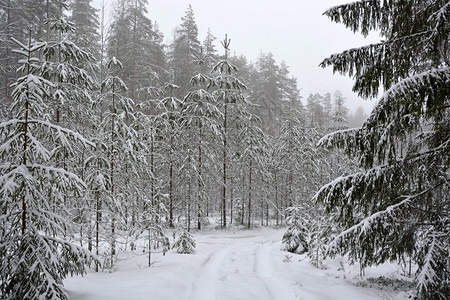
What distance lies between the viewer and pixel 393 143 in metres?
6.06

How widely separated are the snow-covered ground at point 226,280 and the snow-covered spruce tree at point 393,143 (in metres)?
3.38

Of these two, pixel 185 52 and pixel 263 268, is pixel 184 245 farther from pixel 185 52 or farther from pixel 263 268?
pixel 185 52

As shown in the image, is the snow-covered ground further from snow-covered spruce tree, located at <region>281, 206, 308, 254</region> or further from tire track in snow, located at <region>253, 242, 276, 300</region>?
Answer: snow-covered spruce tree, located at <region>281, 206, 308, 254</region>

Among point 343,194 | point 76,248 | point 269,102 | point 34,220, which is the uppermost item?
point 269,102

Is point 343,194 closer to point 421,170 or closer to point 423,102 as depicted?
point 421,170

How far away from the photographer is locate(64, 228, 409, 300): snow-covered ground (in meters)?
7.92

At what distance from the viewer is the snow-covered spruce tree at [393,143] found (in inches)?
225

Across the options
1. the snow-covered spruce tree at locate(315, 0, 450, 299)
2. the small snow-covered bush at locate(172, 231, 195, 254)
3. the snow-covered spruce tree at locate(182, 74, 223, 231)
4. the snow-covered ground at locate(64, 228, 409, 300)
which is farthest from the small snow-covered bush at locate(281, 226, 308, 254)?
the snow-covered spruce tree at locate(315, 0, 450, 299)

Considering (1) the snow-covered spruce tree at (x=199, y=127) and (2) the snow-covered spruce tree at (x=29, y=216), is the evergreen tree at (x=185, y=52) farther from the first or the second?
(2) the snow-covered spruce tree at (x=29, y=216)

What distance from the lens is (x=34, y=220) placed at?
568 cm

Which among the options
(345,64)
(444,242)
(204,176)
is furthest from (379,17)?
(204,176)

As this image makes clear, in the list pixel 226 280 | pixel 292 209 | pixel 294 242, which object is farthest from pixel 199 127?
pixel 226 280

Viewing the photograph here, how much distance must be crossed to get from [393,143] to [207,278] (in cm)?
830

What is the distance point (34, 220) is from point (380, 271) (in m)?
14.5
